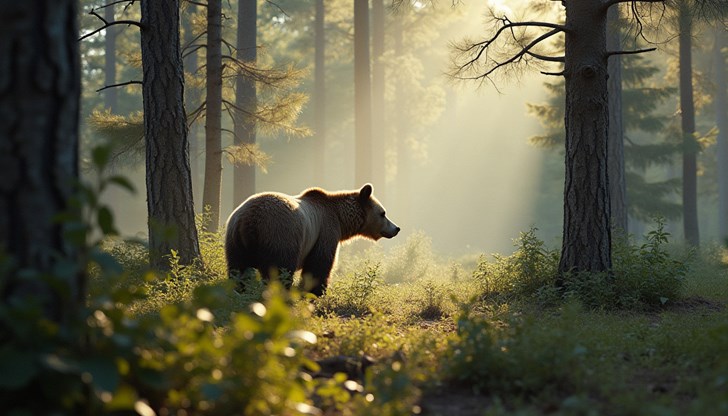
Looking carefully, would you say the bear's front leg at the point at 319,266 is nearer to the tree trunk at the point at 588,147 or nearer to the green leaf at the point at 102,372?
the tree trunk at the point at 588,147

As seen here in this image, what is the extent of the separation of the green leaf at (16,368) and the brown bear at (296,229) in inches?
188

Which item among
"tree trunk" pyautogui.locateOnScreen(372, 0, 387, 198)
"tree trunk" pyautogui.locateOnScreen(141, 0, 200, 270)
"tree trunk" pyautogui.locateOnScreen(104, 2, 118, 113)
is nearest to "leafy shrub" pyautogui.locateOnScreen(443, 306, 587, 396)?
"tree trunk" pyautogui.locateOnScreen(141, 0, 200, 270)

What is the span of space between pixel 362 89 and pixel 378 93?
31.5ft

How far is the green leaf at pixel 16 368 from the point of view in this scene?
9.43ft

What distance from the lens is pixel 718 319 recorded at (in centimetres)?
798

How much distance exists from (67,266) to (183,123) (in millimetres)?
8214

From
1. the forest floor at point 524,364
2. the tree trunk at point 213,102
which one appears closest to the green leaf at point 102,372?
the forest floor at point 524,364

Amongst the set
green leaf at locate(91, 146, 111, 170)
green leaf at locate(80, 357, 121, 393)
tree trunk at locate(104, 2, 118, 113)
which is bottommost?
green leaf at locate(80, 357, 121, 393)

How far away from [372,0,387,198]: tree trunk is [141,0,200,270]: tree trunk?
2156 cm

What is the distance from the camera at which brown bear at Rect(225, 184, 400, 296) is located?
8727 millimetres

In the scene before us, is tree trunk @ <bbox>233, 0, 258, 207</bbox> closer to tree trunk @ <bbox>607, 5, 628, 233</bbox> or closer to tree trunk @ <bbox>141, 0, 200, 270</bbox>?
tree trunk @ <bbox>607, 5, 628, 233</bbox>

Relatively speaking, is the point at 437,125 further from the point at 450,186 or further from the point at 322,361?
the point at 322,361

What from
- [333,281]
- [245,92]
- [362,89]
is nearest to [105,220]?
[333,281]

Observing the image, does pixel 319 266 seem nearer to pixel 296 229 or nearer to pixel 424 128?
pixel 296 229
